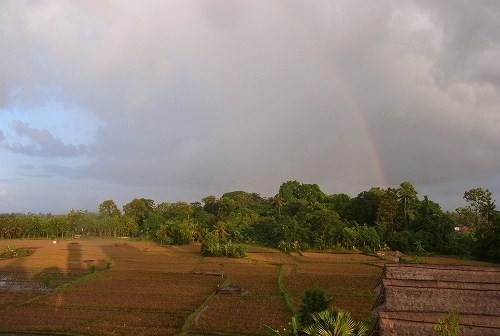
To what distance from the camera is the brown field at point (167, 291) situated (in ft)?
82.0

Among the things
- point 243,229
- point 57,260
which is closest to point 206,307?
point 57,260

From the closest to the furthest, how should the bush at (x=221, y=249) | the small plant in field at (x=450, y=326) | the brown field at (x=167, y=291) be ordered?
1. the small plant in field at (x=450, y=326)
2. the brown field at (x=167, y=291)
3. the bush at (x=221, y=249)

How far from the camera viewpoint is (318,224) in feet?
213

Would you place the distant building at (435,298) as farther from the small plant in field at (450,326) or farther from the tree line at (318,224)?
the tree line at (318,224)

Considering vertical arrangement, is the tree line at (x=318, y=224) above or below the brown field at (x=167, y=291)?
above

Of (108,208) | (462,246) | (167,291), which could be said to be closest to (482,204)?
(462,246)

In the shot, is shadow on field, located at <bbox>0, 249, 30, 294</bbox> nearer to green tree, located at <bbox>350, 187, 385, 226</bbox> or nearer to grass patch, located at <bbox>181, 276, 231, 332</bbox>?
grass patch, located at <bbox>181, 276, 231, 332</bbox>

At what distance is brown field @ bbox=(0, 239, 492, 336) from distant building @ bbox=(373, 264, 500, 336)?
9.82 meters

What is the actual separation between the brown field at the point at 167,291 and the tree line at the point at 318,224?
21.6ft

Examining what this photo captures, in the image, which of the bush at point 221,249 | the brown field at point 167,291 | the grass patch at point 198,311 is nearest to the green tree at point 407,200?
the brown field at point 167,291

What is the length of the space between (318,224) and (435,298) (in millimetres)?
49793

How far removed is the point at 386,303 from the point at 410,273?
222 centimetres

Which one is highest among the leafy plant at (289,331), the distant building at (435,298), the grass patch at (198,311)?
the distant building at (435,298)

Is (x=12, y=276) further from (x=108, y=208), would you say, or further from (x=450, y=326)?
(x=108, y=208)
